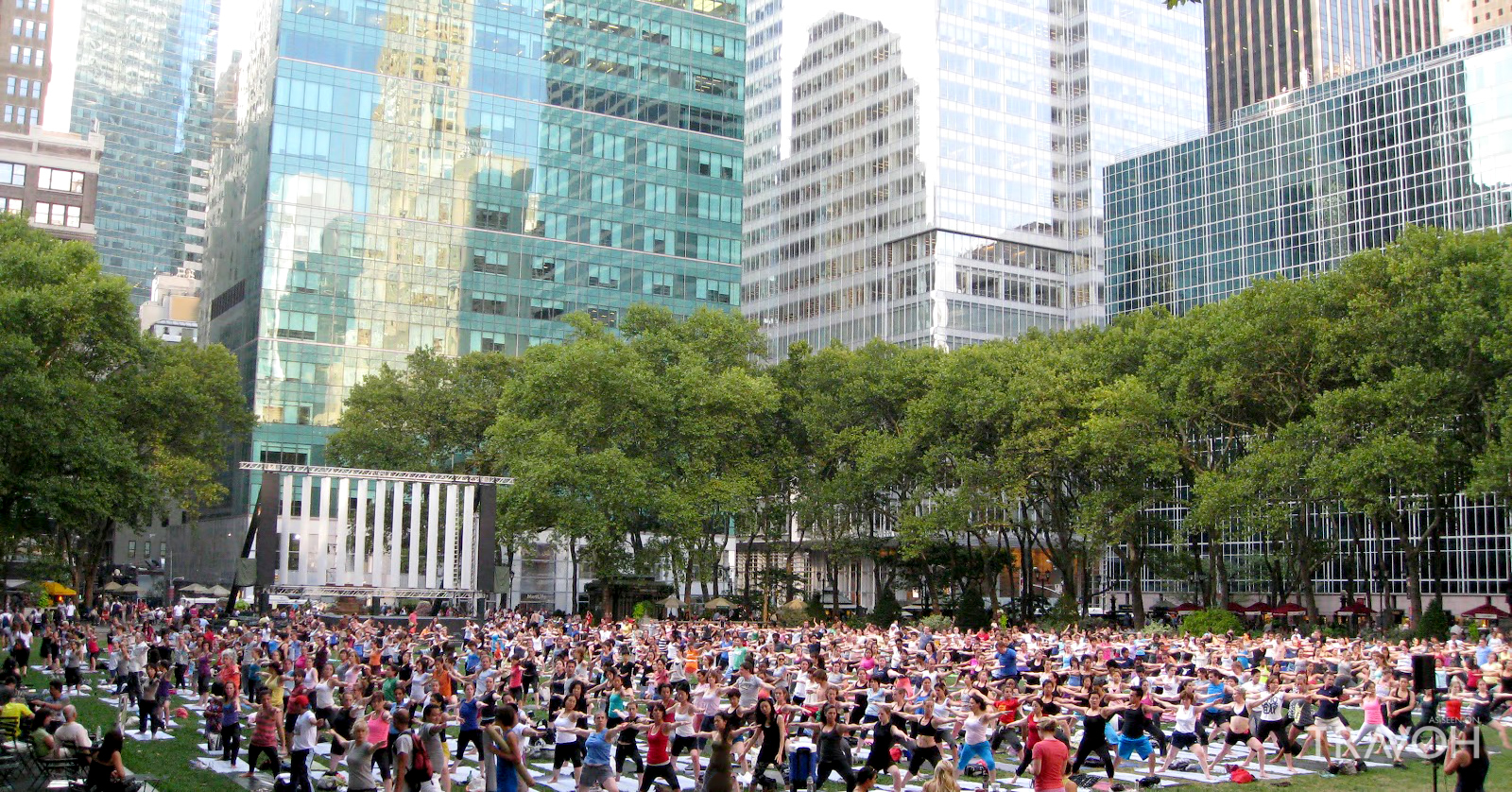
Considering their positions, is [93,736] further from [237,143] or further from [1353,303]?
[237,143]

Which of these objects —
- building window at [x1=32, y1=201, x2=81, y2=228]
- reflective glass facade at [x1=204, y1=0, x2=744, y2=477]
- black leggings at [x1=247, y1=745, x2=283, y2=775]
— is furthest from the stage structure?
building window at [x1=32, y1=201, x2=81, y2=228]

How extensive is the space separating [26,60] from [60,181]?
31.1 meters

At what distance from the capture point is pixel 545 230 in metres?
99.2

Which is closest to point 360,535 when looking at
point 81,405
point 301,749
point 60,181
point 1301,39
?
point 81,405

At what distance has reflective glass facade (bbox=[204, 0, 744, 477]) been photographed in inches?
3612

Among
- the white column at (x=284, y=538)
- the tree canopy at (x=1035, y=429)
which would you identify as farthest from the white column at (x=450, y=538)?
the white column at (x=284, y=538)

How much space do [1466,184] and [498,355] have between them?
76850 mm

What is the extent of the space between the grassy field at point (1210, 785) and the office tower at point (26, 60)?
11770 cm

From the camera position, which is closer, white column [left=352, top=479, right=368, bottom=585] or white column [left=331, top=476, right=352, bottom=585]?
white column [left=331, top=476, right=352, bottom=585]

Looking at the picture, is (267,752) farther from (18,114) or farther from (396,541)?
(18,114)

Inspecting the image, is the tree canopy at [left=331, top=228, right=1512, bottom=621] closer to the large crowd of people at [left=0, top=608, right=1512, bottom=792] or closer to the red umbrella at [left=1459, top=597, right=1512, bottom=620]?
the red umbrella at [left=1459, top=597, right=1512, bottom=620]

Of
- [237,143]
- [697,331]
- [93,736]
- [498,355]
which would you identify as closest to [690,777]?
[93,736]

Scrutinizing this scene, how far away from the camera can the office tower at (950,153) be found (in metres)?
125

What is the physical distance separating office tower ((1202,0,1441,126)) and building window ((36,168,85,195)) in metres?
145
